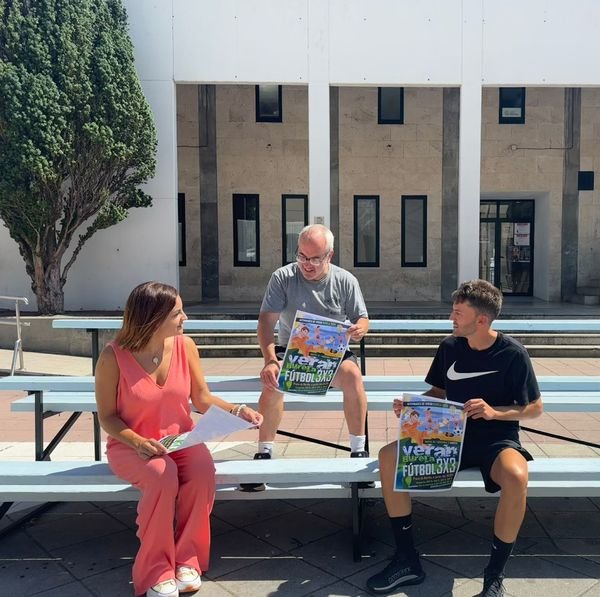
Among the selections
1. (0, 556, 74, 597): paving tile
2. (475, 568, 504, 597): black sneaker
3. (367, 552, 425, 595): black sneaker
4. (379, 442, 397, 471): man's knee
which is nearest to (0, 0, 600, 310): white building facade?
(0, 556, 74, 597): paving tile

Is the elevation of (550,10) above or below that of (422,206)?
above

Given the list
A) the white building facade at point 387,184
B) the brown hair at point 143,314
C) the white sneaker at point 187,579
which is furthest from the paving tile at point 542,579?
the white building facade at point 387,184

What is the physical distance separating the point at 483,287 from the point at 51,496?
249 centimetres

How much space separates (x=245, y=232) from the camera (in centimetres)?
1571

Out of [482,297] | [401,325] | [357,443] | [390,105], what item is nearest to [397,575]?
[357,443]

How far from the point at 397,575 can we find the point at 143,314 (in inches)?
69.9

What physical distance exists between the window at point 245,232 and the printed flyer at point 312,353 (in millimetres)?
12352

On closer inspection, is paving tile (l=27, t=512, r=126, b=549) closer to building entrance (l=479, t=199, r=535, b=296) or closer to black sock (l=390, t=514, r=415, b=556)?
black sock (l=390, t=514, r=415, b=556)

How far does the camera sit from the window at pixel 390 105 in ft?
50.4

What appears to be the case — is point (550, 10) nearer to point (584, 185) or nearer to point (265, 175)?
point (584, 185)

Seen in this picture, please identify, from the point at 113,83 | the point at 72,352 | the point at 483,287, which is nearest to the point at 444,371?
the point at 483,287

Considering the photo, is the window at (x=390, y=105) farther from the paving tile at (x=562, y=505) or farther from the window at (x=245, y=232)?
the paving tile at (x=562, y=505)

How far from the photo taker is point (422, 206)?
15648mm

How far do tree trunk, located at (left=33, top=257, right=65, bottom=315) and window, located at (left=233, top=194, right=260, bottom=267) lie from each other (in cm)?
505
